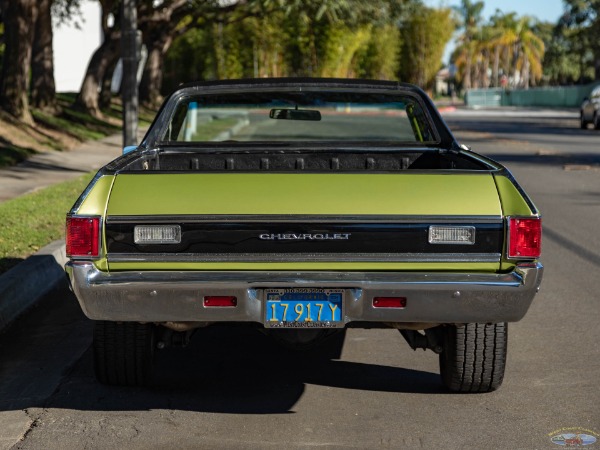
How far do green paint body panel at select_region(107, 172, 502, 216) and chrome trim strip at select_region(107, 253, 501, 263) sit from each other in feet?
0.63

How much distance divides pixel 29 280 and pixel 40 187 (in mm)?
7551

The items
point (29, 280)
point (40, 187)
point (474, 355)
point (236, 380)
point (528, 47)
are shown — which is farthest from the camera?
point (528, 47)

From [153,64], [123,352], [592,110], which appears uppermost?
[123,352]

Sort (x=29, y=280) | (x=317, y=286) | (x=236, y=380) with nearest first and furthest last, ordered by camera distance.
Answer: (x=317, y=286) → (x=236, y=380) → (x=29, y=280)

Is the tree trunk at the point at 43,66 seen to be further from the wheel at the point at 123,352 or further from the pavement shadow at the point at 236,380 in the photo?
the wheel at the point at 123,352

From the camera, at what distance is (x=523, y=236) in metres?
5.03

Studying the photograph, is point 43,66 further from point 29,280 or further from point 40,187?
point 29,280

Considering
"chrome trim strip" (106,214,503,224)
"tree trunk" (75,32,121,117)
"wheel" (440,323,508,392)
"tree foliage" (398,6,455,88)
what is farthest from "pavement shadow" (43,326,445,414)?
"tree foliage" (398,6,455,88)

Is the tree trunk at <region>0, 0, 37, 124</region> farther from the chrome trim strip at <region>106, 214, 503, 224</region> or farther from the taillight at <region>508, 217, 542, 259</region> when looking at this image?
the taillight at <region>508, 217, 542, 259</region>

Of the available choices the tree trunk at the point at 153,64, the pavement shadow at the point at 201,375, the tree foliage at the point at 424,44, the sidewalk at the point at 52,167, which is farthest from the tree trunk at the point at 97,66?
the tree foliage at the point at 424,44

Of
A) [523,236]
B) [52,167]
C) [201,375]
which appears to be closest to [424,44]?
[52,167]

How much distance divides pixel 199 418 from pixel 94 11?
6255 cm

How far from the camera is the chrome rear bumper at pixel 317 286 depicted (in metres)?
4.98

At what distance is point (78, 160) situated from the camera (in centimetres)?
2155
